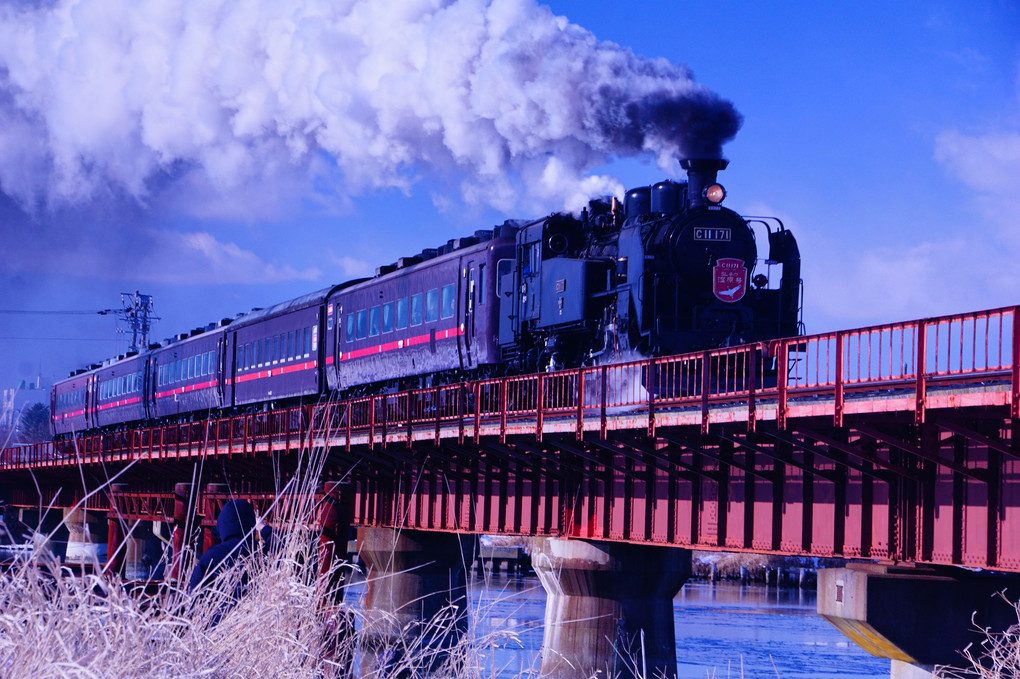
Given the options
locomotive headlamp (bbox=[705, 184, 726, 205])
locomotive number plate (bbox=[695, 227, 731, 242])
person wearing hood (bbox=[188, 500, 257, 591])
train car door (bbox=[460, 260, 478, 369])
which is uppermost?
locomotive headlamp (bbox=[705, 184, 726, 205])

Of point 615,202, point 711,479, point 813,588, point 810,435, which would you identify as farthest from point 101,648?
point 813,588

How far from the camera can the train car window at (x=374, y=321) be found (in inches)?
1110

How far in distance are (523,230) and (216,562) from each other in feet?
52.1

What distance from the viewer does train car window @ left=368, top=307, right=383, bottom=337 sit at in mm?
28188

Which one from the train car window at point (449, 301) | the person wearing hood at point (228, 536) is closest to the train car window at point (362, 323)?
the train car window at point (449, 301)

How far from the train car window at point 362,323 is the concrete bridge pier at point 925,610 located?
17.0 metres

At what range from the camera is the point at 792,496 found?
14.2 m

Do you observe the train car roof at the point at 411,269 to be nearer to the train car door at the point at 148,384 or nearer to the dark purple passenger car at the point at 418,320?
the dark purple passenger car at the point at 418,320

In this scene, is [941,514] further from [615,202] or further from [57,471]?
[57,471]

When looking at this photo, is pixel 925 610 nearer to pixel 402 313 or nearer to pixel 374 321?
pixel 402 313

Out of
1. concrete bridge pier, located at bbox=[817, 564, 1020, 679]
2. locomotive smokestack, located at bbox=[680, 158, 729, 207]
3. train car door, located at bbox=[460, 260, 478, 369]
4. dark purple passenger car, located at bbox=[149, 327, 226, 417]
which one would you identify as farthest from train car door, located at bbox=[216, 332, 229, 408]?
concrete bridge pier, located at bbox=[817, 564, 1020, 679]

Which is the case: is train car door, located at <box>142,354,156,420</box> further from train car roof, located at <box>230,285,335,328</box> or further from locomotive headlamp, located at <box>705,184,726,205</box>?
locomotive headlamp, located at <box>705,184,726,205</box>

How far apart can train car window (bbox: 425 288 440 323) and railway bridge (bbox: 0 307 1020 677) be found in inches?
99.0

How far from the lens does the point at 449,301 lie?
80.5ft
